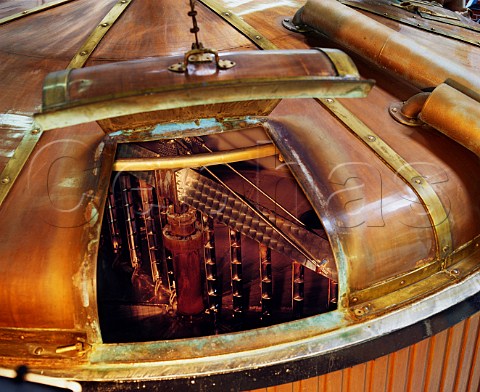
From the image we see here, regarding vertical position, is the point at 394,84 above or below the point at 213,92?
below

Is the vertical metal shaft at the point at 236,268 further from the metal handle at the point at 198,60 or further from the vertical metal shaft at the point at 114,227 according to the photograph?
the metal handle at the point at 198,60

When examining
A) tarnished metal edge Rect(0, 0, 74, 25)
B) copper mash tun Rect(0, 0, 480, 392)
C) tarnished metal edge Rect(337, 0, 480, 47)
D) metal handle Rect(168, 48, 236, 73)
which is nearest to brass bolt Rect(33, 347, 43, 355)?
copper mash tun Rect(0, 0, 480, 392)

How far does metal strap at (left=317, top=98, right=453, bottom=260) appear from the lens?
219cm

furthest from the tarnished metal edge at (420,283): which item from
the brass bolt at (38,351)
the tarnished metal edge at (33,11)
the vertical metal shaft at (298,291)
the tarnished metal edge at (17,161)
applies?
the tarnished metal edge at (33,11)

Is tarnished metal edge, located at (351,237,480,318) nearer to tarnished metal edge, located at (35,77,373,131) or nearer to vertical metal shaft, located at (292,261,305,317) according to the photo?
vertical metal shaft, located at (292,261,305,317)

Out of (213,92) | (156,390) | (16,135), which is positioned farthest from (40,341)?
(213,92)

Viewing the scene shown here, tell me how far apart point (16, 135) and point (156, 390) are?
1125 mm

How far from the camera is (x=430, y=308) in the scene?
213 centimetres

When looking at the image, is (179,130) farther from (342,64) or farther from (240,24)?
(240,24)

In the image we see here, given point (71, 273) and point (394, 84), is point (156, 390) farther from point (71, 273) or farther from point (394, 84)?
point (394, 84)

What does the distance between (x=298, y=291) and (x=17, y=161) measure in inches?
55.0

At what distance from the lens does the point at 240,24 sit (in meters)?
2.77

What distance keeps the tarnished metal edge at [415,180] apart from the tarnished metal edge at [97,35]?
110cm

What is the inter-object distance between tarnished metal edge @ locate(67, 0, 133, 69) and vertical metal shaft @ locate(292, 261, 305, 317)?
4.36 ft
